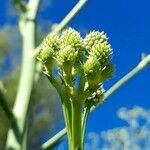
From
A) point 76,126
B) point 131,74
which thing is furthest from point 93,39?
point 131,74

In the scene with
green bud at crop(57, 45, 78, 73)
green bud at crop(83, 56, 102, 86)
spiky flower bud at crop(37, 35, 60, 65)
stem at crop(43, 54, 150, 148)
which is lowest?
green bud at crop(83, 56, 102, 86)

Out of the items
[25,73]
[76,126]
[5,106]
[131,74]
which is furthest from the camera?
[25,73]

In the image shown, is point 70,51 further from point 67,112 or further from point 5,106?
point 5,106

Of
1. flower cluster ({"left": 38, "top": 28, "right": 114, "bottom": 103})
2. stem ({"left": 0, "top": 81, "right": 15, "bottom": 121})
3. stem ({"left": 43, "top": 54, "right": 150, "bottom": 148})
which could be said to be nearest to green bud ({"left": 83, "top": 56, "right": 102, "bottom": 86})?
flower cluster ({"left": 38, "top": 28, "right": 114, "bottom": 103})

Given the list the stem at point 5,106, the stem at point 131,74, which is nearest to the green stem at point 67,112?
the stem at point 131,74

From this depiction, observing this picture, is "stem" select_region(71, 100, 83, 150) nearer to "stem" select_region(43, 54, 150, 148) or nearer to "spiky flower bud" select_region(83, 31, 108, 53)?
"spiky flower bud" select_region(83, 31, 108, 53)

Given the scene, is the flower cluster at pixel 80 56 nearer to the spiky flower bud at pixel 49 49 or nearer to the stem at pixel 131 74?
the spiky flower bud at pixel 49 49
